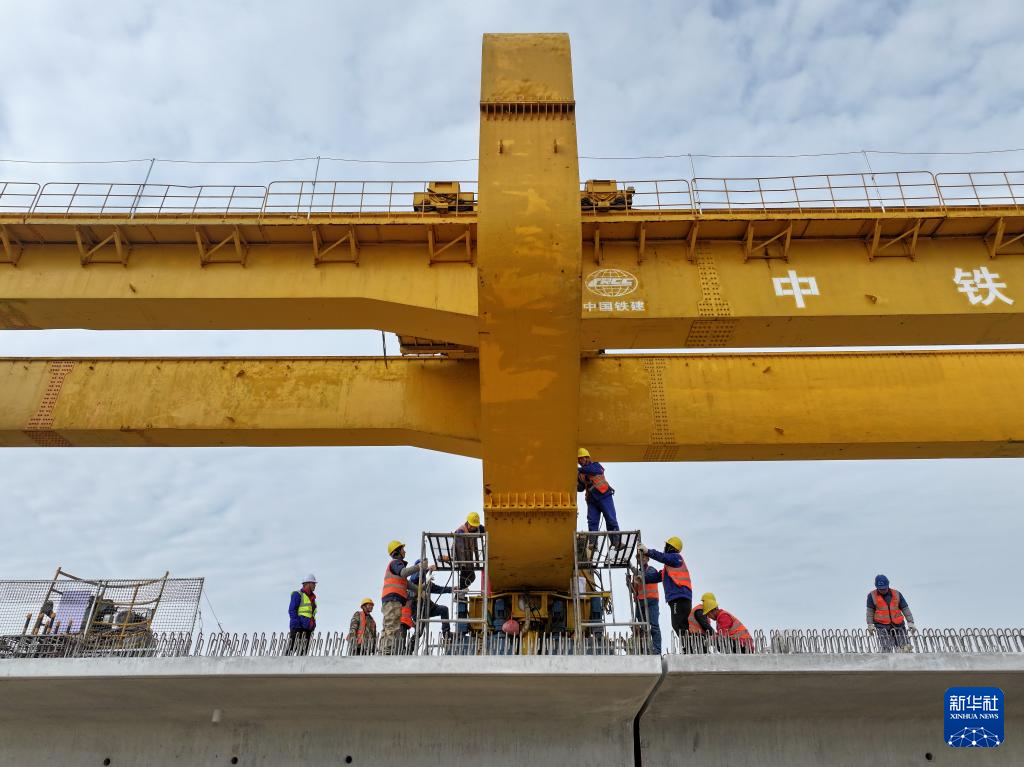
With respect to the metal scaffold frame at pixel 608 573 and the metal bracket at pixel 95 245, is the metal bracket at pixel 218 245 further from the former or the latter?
the metal scaffold frame at pixel 608 573

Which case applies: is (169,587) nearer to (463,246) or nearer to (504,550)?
(504,550)

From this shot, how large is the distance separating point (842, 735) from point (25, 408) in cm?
957

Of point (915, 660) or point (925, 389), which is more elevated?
point (925, 389)

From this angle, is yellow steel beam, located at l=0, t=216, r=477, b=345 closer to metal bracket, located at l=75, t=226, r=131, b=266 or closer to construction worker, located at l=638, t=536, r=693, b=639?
metal bracket, located at l=75, t=226, r=131, b=266

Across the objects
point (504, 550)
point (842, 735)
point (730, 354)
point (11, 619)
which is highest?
point (730, 354)

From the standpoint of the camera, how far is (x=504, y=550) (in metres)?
7.76

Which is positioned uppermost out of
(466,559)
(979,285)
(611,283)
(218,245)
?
(218,245)

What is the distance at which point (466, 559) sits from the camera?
8539 mm

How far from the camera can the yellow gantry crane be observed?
648 cm

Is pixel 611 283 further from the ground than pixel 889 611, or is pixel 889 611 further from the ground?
pixel 611 283

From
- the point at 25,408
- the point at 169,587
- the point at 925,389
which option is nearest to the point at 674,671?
the point at 169,587

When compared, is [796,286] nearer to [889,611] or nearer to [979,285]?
[979,285]

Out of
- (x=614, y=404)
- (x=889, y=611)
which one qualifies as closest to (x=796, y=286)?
(x=614, y=404)

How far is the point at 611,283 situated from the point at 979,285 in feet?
12.5
